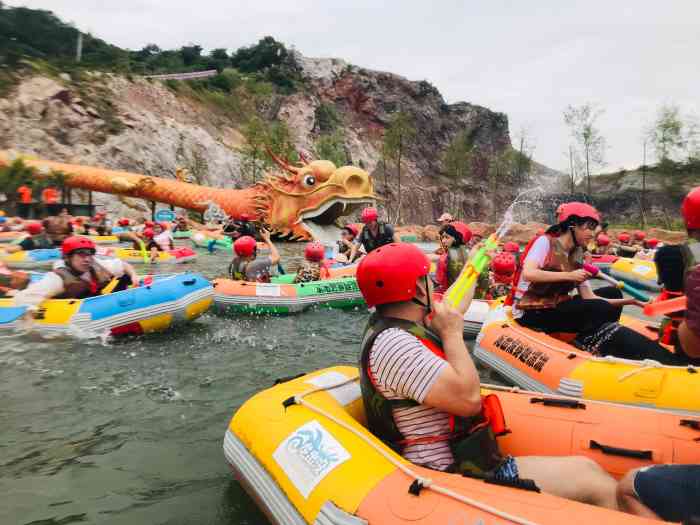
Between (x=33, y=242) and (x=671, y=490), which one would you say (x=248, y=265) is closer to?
(x=671, y=490)

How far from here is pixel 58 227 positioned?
508 inches

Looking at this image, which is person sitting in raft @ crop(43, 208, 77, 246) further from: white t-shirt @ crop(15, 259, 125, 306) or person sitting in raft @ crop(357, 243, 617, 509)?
person sitting in raft @ crop(357, 243, 617, 509)

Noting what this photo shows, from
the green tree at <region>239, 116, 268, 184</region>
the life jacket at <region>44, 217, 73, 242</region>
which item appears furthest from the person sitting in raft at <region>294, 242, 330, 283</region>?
the green tree at <region>239, 116, 268, 184</region>

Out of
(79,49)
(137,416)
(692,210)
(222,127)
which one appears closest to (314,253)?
(137,416)

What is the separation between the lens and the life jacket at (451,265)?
6914 millimetres

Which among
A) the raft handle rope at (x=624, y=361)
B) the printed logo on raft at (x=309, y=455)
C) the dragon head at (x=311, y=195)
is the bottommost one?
the printed logo on raft at (x=309, y=455)

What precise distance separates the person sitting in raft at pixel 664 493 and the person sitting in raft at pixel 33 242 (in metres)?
14.6

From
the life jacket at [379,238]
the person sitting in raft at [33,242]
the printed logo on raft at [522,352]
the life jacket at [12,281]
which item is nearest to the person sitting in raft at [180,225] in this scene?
the person sitting in raft at [33,242]

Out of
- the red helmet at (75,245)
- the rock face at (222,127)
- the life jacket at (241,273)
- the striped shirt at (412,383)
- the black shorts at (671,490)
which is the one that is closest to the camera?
the black shorts at (671,490)

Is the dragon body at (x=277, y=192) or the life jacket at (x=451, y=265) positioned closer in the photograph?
the life jacket at (x=451, y=265)

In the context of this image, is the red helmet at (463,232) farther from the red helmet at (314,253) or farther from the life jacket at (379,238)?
the red helmet at (314,253)

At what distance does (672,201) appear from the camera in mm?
32781

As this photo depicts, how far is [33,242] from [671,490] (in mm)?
14804

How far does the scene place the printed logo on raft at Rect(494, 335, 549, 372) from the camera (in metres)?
4.28
